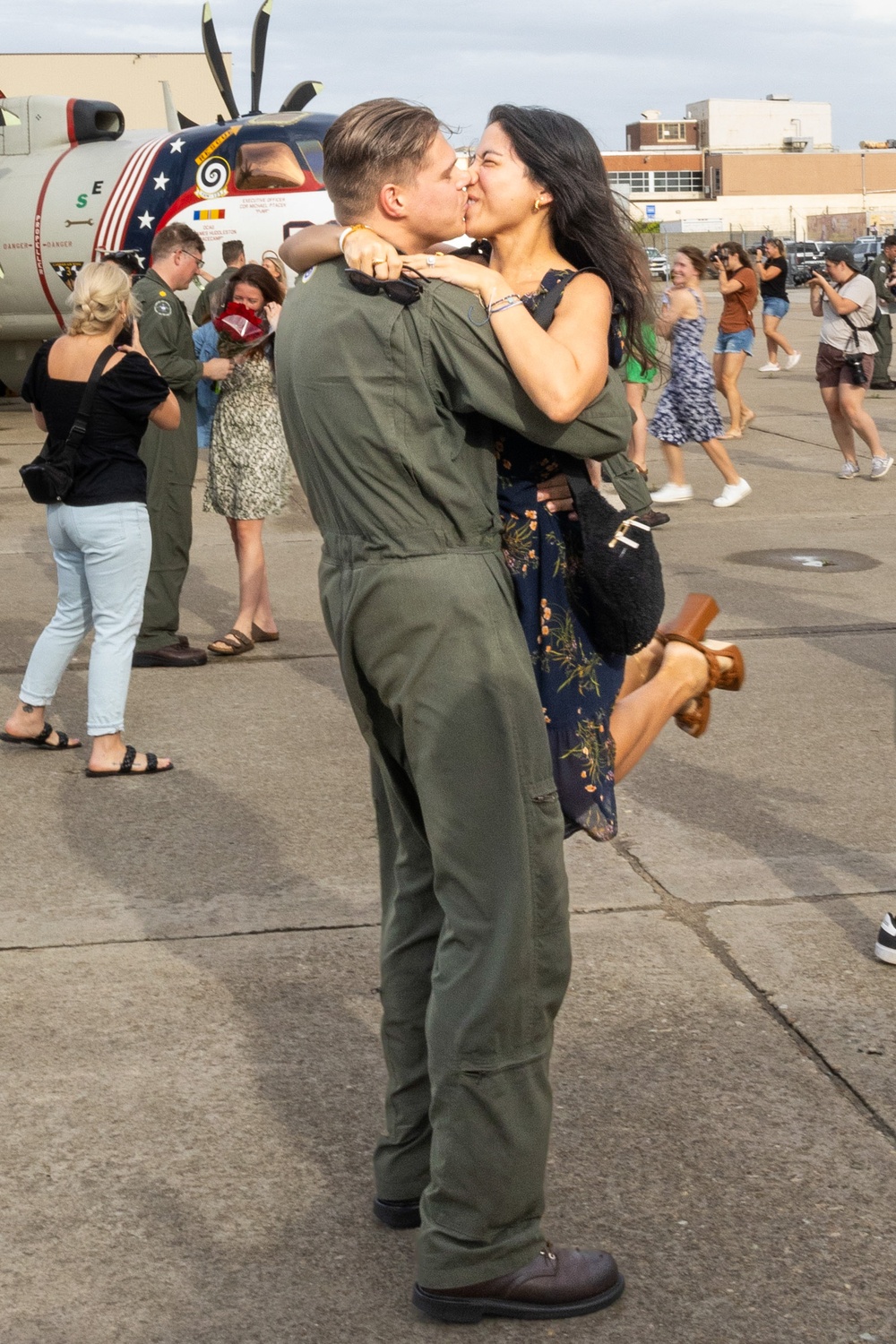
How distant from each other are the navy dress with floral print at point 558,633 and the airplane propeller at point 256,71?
16239mm

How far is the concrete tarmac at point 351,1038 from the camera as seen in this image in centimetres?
269

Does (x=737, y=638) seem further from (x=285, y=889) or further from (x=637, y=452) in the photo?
(x=637, y=452)

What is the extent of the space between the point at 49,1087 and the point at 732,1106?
149 centimetres

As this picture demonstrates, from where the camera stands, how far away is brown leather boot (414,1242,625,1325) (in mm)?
2561

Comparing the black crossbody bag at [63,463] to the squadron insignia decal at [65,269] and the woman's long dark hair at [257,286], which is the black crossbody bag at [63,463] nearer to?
the woman's long dark hair at [257,286]

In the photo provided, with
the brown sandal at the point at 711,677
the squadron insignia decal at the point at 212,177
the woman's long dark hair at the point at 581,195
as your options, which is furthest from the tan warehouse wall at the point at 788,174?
the woman's long dark hair at the point at 581,195

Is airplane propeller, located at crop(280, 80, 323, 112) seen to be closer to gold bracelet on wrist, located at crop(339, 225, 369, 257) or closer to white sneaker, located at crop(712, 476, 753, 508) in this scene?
white sneaker, located at crop(712, 476, 753, 508)

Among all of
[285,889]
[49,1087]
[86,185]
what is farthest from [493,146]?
[86,185]

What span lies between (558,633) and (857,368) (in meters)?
10.1

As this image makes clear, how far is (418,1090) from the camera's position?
2.79 m

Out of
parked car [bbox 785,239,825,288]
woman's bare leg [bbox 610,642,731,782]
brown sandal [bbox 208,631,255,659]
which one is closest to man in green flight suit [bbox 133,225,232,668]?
brown sandal [bbox 208,631,255,659]

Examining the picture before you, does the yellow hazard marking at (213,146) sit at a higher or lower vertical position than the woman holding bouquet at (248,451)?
higher

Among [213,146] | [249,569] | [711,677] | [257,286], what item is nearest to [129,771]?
[249,569]

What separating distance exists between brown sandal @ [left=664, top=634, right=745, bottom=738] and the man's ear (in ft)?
4.10
